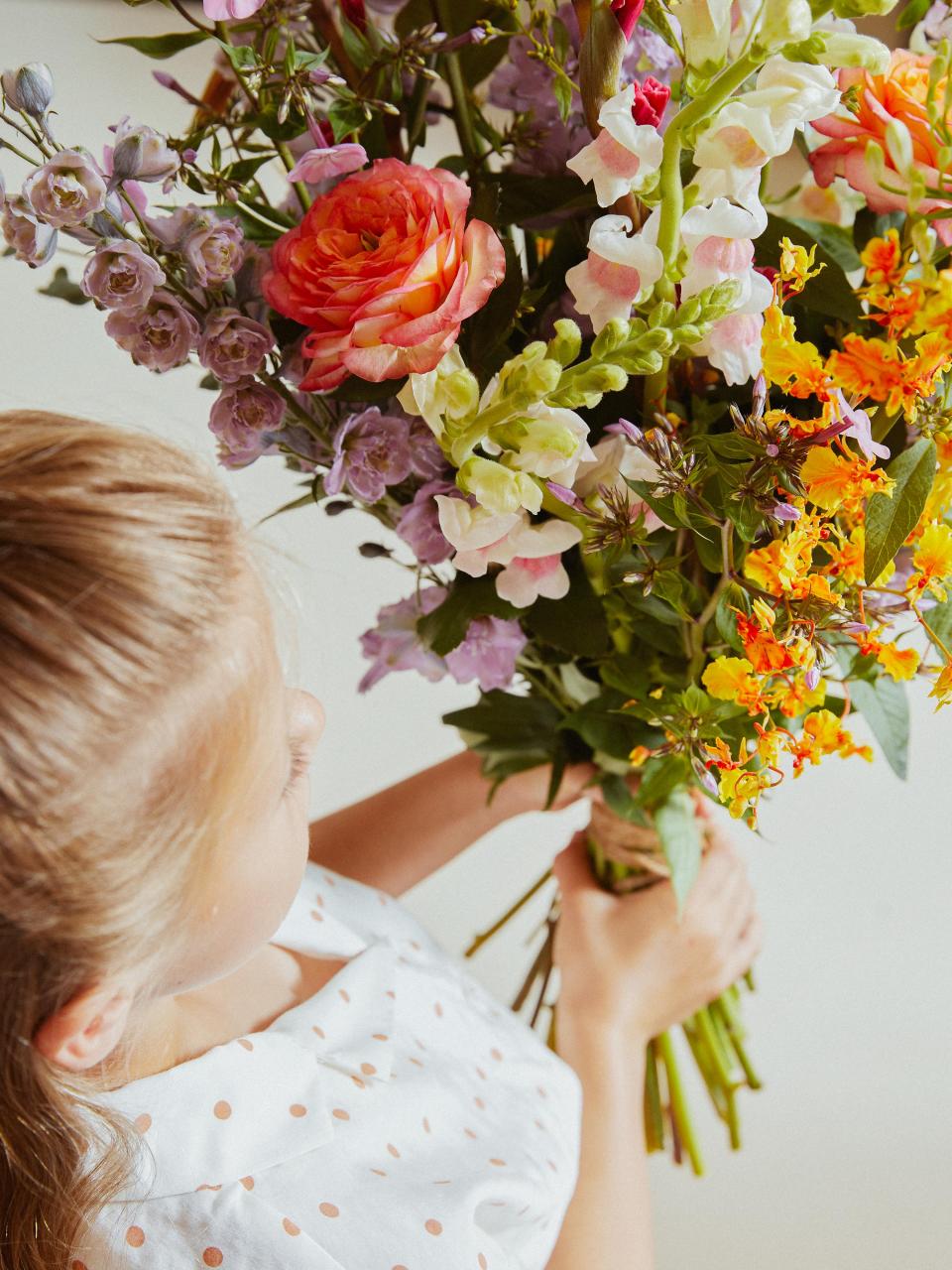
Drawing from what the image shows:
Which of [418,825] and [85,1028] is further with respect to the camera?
[418,825]

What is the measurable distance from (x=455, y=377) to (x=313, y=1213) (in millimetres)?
379

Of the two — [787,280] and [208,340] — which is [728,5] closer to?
[787,280]

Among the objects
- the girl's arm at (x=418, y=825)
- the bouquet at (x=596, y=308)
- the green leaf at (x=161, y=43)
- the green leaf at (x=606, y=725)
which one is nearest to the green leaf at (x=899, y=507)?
the bouquet at (x=596, y=308)

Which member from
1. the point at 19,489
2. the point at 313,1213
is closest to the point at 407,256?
the point at 19,489

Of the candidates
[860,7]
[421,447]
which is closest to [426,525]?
[421,447]

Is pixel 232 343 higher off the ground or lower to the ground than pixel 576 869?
higher

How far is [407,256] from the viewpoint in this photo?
1.28 feet

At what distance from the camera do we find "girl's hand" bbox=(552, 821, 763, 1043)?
0.73 metres

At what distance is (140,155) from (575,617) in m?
0.25

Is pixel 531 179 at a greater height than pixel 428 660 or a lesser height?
greater

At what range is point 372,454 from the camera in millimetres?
454

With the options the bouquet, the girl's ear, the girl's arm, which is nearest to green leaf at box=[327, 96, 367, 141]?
the bouquet

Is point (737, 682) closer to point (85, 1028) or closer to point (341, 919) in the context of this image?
point (85, 1028)

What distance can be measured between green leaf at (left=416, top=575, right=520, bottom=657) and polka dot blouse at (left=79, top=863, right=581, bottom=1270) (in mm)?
219
